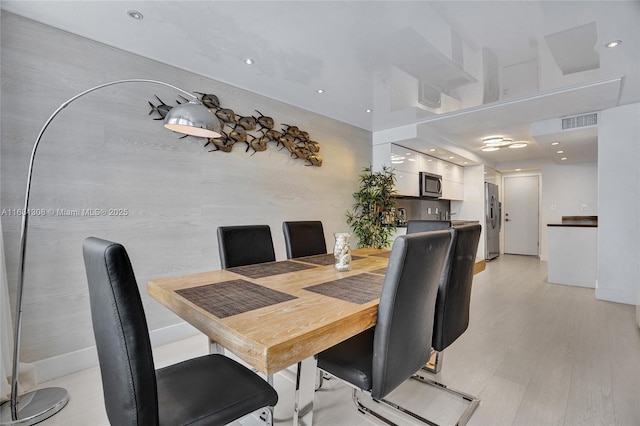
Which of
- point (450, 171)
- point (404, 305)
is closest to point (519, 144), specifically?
point (450, 171)

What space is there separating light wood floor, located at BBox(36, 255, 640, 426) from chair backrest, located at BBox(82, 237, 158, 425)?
1.00 metres

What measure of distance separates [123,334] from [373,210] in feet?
12.9

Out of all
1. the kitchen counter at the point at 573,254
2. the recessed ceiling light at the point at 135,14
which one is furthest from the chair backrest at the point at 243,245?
the kitchen counter at the point at 573,254

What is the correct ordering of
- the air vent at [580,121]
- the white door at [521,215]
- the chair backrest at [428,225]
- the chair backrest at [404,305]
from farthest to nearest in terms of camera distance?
the white door at [521,215] → the air vent at [580,121] → the chair backrest at [428,225] → the chair backrest at [404,305]

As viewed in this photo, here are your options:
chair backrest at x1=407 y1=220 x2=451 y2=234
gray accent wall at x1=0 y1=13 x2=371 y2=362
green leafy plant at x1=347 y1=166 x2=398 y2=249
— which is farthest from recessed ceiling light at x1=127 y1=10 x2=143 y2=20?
green leafy plant at x1=347 y1=166 x2=398 y2=249

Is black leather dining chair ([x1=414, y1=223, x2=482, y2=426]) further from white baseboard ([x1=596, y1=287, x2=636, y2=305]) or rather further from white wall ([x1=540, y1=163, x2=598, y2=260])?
white wall ([x1=540, y1=163, x2=598, y2=260])

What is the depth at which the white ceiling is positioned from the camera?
1906 millimetres

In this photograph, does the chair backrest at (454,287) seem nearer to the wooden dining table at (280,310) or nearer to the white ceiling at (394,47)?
the wooden dining table at (280,310)

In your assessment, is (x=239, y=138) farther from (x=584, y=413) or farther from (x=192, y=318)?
(x=584, y=413)

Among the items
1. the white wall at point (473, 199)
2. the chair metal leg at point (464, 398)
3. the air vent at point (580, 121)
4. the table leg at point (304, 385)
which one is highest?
the air vent at point (580, 121)

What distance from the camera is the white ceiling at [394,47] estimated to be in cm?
191

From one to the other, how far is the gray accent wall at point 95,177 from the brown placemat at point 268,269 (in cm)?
102

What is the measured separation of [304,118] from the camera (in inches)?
150

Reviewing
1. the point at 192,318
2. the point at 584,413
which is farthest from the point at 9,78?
the point at 584,413
